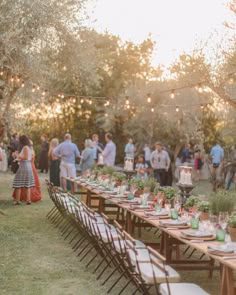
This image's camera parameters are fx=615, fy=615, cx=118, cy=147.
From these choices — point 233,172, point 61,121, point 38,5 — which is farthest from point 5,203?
point 61,121

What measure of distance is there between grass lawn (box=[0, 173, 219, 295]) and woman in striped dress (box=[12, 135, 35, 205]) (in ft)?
7.12

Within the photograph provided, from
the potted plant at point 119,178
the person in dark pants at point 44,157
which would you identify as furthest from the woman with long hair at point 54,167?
the person in dark pants at point 44,157

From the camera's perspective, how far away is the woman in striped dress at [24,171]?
13.8 metres

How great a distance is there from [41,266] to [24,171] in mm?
6174

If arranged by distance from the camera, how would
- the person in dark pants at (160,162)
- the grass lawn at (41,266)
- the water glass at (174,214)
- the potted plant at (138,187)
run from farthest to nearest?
1. the person in dark pants at (160,162)
2. the potted plant at (138,187)
3. the water glass at (174,214)
4. the grass lawn at (41,266)

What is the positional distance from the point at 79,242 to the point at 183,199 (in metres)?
2.10

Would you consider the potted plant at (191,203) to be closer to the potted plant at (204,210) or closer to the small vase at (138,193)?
the potted plant at (204,210)

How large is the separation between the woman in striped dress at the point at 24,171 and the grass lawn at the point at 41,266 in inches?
85.4

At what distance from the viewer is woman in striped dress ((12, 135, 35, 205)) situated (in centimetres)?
1383

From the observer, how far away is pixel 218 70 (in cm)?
1677

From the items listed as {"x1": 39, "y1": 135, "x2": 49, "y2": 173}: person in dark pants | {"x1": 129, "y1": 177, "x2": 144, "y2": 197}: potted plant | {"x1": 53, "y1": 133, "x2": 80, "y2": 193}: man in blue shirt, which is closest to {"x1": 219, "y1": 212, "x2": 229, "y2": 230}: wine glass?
{"x1": 129, "y1": 177, "x2": 144, "y2": 197}: potted plant

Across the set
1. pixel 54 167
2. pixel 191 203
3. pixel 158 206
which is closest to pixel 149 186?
pixel 158 206

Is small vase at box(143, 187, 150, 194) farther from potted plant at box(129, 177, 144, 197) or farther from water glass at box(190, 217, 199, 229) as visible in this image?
water glass at box(190, 217, 199, 229)

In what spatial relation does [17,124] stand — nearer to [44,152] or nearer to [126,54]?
[44,152]
